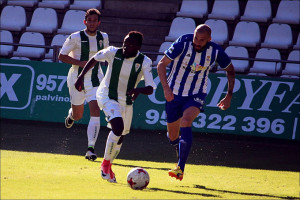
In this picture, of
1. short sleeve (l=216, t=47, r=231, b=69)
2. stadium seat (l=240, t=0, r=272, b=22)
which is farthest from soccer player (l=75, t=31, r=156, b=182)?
stadium seat (l=240, t=0, r=272, b=22)

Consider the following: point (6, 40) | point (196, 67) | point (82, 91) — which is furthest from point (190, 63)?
point (6, 40)

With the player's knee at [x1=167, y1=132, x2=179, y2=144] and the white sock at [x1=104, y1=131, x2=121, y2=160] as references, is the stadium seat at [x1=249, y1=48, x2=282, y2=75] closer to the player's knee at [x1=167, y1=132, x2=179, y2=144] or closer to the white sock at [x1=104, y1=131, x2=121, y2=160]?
the player's knee at [x1=167, y1=132, x2=179, y2=144]

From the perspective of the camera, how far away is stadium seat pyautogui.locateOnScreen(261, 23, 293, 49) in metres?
17.6

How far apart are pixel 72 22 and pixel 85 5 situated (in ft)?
2.81

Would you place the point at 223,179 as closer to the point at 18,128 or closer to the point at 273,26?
the point at 18,128

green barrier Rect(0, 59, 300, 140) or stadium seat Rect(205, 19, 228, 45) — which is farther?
stadium seat Rect(205, 19, 228, 45)

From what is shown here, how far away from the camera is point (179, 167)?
27.8ft

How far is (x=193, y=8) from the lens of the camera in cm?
1841

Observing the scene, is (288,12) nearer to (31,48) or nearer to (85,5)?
(85,5)

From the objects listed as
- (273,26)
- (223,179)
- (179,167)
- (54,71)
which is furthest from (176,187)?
(273,26)

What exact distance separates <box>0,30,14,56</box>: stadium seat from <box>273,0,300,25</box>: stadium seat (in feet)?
24.4

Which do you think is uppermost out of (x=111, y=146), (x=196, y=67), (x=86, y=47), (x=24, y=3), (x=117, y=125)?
(x=24, y=3)

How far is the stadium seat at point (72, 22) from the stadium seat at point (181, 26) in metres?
2.57

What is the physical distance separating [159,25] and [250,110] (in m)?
4.93
